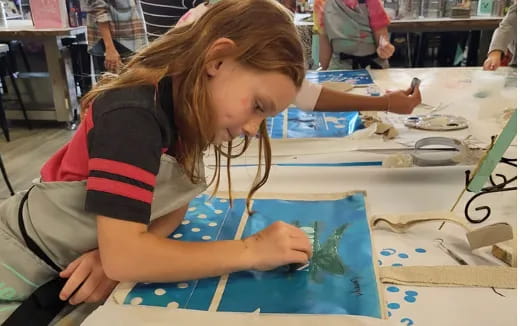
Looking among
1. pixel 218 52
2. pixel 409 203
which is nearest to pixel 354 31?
pixel 409 203

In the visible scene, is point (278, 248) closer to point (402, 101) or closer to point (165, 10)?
point (402, 101)

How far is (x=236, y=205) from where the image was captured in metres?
0.76

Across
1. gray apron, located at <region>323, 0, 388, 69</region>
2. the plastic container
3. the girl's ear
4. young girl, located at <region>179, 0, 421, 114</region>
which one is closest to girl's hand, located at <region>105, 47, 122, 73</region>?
gray apron, located at <region>323, 0, 388, 69</region>

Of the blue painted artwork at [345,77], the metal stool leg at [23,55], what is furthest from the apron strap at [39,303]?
the metal stool leg at [23,55]

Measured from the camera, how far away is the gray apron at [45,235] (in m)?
0.59

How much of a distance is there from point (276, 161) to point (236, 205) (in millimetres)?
215

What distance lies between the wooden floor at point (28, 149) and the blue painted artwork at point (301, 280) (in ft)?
6.28

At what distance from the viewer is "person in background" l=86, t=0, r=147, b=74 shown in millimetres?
2561

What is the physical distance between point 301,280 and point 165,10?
177 cm

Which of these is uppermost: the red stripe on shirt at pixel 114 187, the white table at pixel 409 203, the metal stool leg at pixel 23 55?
the red stripe on shirt at pixel 114 187

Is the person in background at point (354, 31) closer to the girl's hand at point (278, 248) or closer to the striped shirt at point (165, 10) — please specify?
the striped shirt at point (165, 10)

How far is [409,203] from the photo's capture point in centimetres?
75

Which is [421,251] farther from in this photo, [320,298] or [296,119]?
[296,119]

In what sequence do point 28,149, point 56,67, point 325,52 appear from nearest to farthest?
point 325,52
point 28,149
point 56,67
